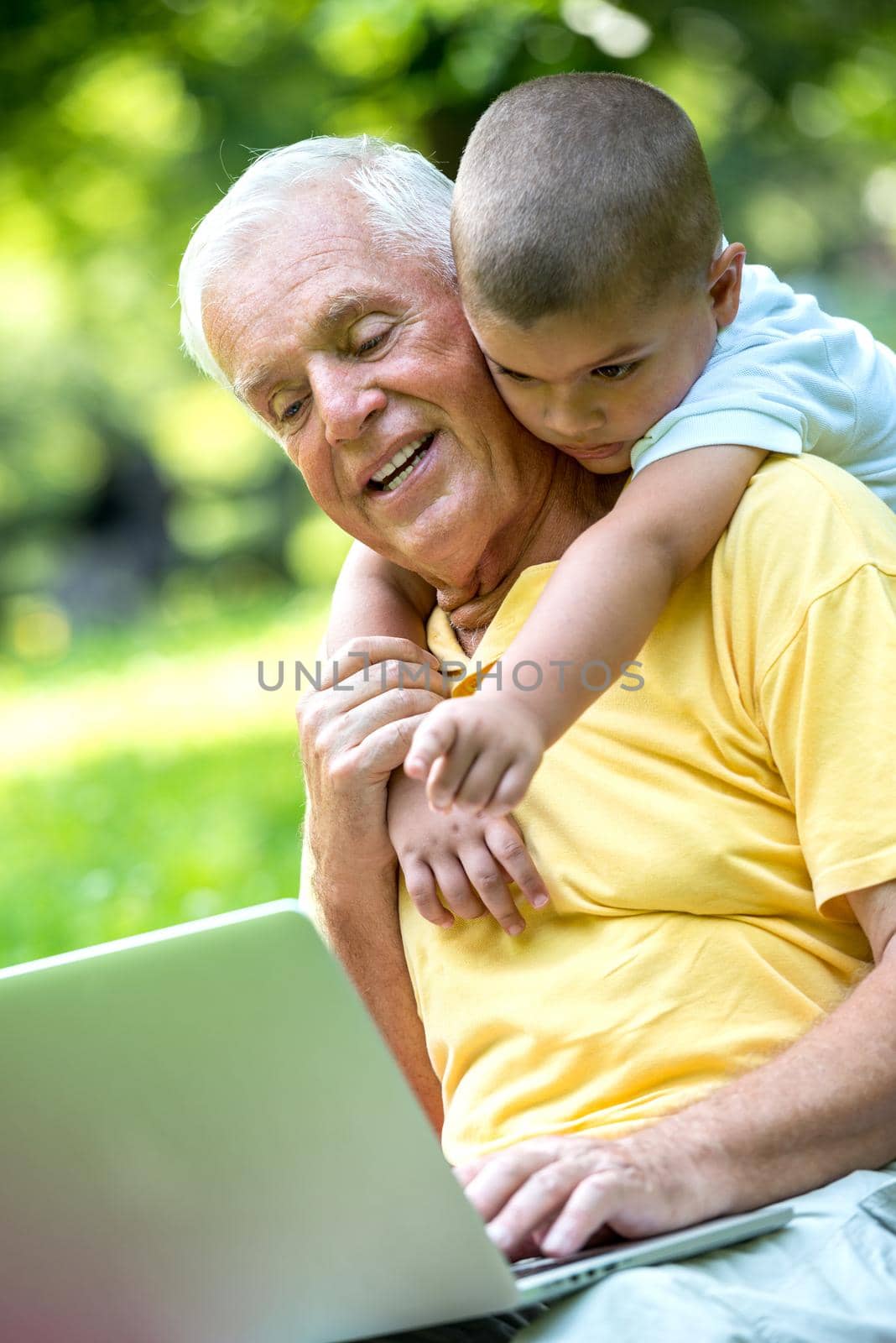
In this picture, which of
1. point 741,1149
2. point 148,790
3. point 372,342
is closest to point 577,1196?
point 741,1149

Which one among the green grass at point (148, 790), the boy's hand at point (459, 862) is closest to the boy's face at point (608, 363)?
the boy's hand at point (459, 862)

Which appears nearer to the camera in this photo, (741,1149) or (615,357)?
(741,1149)

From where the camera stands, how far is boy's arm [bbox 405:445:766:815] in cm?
144

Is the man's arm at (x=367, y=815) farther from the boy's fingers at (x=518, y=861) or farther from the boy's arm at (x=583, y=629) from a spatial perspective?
the boy's arm at (x=583, y=629)

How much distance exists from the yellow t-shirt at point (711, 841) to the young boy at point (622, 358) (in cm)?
8

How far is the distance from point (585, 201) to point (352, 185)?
50 cm

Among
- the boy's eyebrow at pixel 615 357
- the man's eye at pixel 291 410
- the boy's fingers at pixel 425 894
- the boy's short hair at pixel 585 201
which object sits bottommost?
the boy's fingers at pixel 425 894

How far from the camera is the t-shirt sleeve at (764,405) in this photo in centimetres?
177

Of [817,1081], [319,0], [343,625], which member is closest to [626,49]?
[319,0]

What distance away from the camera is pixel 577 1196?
1.39 metres

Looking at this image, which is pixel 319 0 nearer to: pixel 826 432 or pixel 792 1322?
pixel 826 432

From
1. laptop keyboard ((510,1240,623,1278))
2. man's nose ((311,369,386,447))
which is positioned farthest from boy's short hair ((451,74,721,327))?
laptop keyboard ((510,1240,623,1278))

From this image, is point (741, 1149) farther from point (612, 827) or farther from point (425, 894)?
point (425, 894)

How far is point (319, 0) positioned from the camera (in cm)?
588
